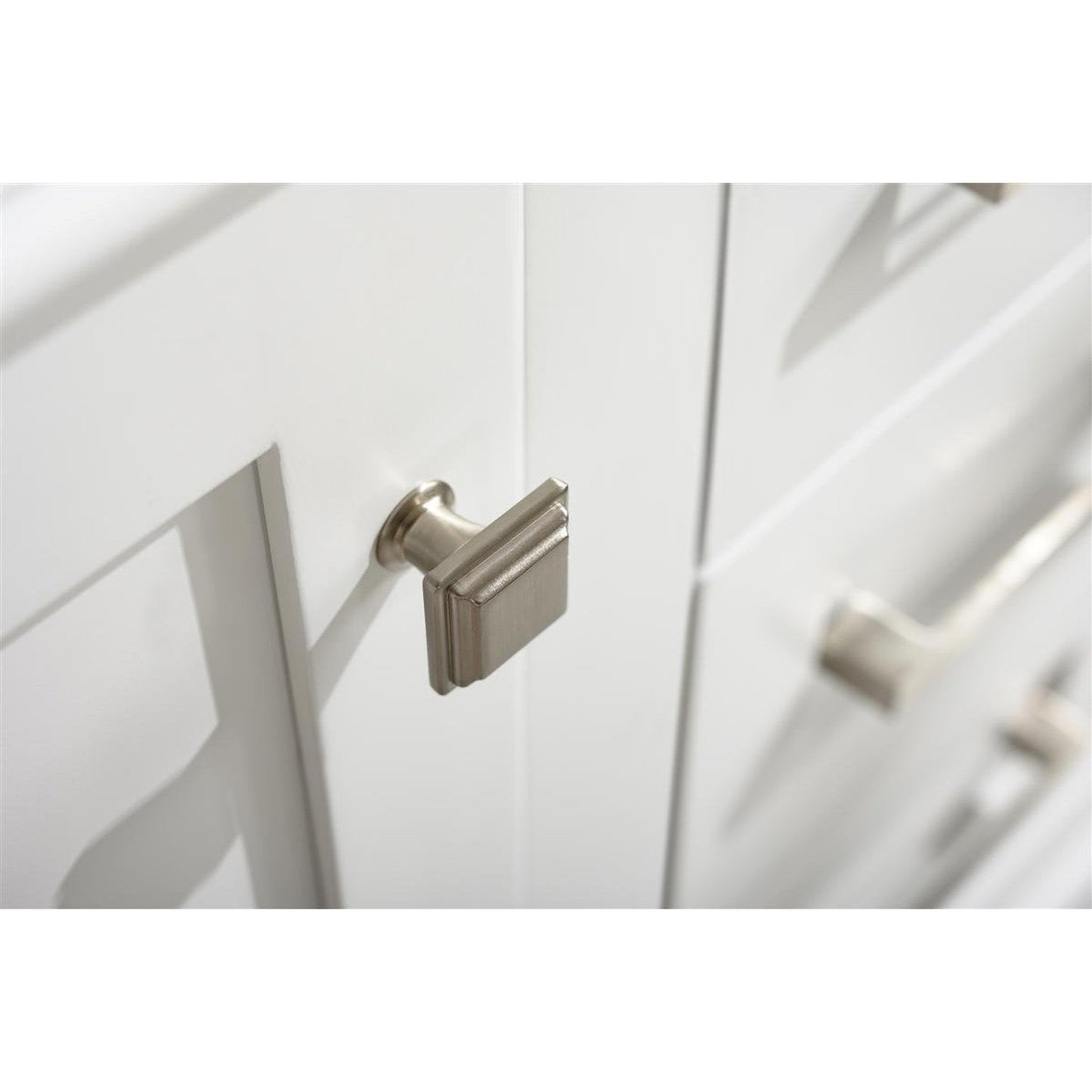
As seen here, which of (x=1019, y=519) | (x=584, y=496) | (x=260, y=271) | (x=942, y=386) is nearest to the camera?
(x=260, y=271)

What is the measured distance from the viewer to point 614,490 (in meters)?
0.34

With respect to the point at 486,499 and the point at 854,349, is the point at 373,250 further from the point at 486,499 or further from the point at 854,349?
the point at 854,349

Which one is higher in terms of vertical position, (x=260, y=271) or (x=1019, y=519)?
(x=260, y=271)

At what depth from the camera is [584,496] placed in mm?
328

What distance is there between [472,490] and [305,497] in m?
0.05

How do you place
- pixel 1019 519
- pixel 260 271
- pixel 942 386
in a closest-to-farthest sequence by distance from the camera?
pixel 260 271 → pixel 942 386 → pixel 1019 519

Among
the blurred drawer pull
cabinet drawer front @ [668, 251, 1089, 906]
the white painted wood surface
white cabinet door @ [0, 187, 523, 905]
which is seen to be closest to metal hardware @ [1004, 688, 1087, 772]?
→ cabinet drawer front @ [668, 251, 1089, 906]

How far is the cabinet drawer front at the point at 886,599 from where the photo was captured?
434 millimetres

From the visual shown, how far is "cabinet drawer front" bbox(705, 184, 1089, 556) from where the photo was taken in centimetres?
33

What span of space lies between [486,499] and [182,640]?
2.7 inches

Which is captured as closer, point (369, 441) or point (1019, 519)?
point (369, 441)

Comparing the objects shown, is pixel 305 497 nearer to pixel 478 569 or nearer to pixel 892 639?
pixel 478 569

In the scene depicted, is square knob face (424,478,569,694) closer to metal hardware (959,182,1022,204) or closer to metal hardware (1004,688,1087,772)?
metal hardware (959,182,1022,204)

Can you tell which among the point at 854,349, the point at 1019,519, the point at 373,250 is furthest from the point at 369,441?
A: the point at 1019,519
